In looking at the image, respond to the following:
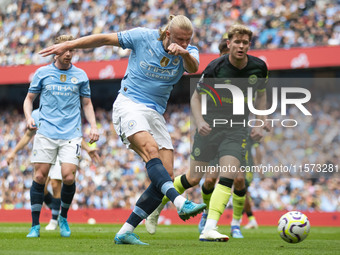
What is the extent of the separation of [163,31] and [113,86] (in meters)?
16.8

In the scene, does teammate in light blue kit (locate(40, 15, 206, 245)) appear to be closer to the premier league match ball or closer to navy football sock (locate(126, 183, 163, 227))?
navy football sock (locate(126, 183, 163, 227))

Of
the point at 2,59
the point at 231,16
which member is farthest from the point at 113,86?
the point at 231,16

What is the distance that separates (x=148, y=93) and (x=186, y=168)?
38.8 ft

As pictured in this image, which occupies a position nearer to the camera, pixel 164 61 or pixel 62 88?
pixel 164 61

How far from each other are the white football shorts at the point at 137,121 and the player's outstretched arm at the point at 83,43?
59 cm

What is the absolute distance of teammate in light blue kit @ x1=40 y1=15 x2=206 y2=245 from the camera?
16.9 ft

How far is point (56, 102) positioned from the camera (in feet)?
23.3

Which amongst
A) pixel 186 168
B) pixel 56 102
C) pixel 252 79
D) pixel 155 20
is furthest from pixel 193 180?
pixel 155 20

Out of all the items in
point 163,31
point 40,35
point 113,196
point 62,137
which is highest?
point 40,35

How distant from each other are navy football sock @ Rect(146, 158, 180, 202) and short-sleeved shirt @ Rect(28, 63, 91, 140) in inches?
87.4

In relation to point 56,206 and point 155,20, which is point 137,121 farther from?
point 155,20

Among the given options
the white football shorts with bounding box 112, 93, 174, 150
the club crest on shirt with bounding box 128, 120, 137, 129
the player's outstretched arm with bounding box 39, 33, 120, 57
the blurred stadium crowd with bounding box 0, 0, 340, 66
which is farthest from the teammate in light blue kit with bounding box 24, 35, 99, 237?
the blurred stadium crowd with bounding box 0, 0, 340, 66

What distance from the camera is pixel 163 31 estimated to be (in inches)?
215

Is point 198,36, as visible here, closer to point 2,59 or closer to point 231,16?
point 231,16
